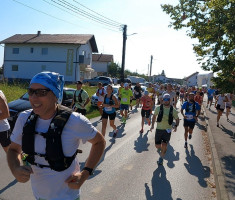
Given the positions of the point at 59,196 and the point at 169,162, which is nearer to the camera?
the point at 59,196

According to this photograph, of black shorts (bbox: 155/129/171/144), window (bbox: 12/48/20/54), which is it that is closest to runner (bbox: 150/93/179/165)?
black shorts (bbox: 155/129/171/144)

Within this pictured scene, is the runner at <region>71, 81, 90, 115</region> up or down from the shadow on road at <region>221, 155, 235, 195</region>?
up

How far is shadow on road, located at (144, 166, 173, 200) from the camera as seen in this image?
196 inches

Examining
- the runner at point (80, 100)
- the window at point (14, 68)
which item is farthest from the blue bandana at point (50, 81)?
the window at point (14, 68)

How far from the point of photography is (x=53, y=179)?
7.04ft

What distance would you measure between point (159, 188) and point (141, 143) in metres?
3.86

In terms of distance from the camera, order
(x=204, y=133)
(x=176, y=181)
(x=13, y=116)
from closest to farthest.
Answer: (x=176, y=181)
(x=13, y=116)
(x=204, y=133)

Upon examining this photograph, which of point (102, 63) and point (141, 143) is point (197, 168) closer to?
point (141, 143)

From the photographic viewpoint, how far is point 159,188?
17.6 ft

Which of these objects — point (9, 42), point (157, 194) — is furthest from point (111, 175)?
point (9, 42)

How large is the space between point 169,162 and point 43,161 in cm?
565

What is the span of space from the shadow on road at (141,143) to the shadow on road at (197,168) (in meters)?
1.42

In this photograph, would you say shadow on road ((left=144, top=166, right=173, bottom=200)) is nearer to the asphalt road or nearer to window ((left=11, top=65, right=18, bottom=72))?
the asphalt road

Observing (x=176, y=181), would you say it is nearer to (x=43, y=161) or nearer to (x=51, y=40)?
(x=43, y=161)
